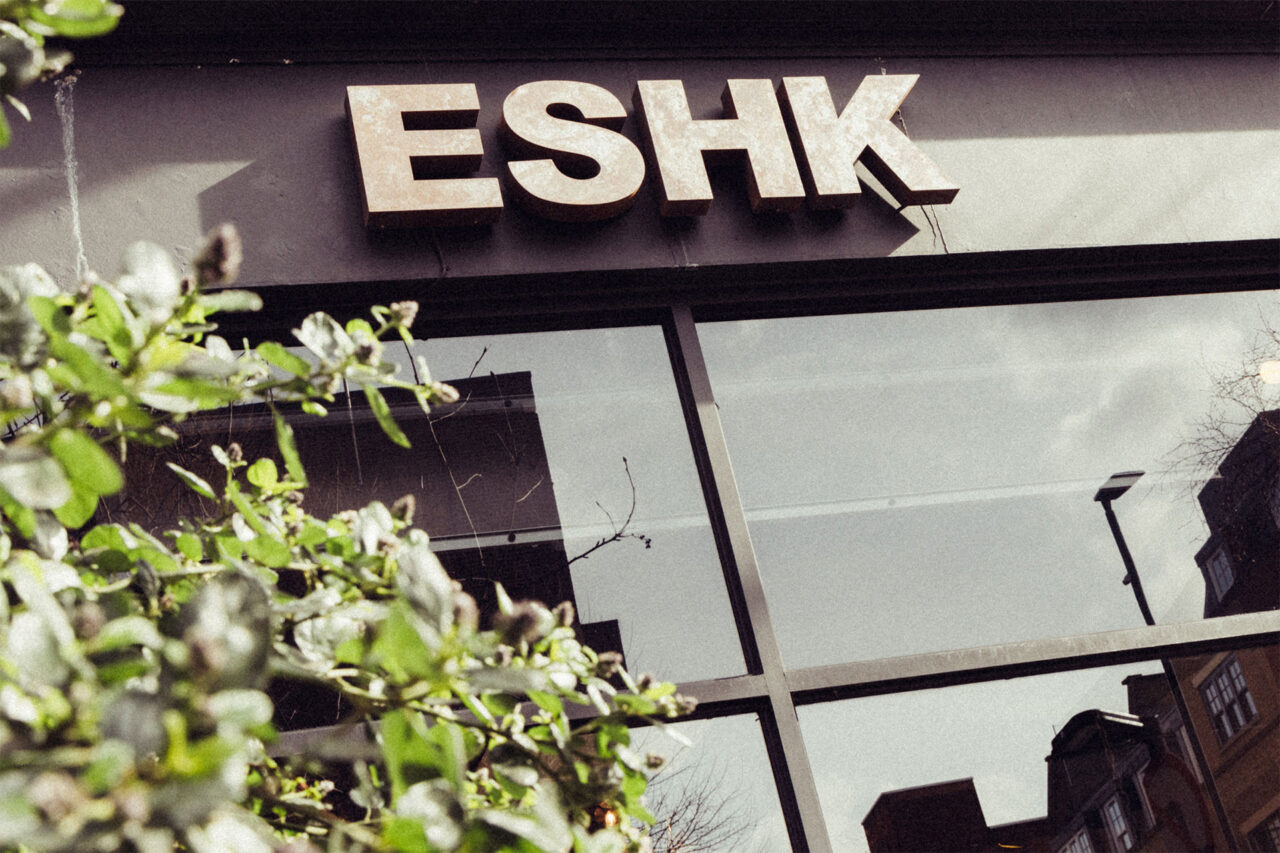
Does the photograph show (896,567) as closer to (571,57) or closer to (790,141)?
(790,141)

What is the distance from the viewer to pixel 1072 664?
8.87 ft

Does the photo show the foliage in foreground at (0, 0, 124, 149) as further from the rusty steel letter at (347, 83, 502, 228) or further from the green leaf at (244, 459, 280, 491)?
the rusty steel letter at (347, 83, 502, 228)

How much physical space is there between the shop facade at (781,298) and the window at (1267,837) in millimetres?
433

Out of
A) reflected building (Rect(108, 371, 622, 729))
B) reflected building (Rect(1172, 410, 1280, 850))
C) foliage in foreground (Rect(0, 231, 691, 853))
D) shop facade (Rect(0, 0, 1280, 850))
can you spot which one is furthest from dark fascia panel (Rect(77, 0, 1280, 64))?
foliage in foreground (Rect(0, 231, 691, 853))

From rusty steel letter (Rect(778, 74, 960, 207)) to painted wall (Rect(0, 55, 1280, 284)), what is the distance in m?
0.09

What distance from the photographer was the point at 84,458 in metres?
0.95

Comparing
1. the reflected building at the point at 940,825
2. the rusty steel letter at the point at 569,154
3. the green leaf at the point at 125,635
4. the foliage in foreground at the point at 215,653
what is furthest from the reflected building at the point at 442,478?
the green leaf at the point at 125,635

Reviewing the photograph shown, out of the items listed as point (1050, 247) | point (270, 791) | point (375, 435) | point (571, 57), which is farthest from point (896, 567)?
point (270, 791)

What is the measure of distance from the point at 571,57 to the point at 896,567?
69.0 inches

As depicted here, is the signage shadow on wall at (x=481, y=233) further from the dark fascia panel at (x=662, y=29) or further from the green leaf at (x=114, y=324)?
the green leaf at (x=114, y=324)

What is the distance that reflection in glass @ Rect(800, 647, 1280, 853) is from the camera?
2494mm

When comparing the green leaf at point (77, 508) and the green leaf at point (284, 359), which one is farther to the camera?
the green leaf at point (284, 359)

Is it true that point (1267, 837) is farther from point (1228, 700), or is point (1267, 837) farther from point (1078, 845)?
point (1078, 845)

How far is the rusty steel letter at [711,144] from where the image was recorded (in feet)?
9.57
